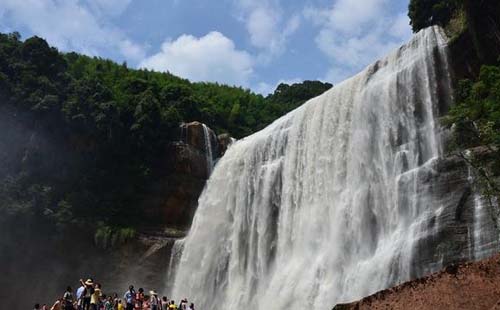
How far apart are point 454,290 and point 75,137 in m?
31.0

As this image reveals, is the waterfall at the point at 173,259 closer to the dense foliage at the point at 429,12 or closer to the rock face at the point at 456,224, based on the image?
the dense foliage at the point at 429,12

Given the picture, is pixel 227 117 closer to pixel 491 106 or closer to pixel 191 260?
pixel 191 260

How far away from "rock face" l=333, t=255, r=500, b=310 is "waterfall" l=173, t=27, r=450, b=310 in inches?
230

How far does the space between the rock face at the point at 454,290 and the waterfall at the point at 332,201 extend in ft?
19.2

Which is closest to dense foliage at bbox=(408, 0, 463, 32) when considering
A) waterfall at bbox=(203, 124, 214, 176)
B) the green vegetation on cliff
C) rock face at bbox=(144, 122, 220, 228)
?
the green vegetation on cliff

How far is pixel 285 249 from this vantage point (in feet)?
93.1

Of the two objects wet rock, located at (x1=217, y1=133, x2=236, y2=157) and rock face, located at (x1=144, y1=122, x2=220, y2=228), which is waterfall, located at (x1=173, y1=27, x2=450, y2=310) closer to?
rock face, located at (x1=144, y1=122, x2=220, y2=228)

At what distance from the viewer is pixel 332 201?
26.6 m

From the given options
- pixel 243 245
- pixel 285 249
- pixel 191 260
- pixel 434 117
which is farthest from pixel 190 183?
pixel 434 117

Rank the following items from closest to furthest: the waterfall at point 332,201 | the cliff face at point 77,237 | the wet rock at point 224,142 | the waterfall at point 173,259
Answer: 1. the waterfall at point 332,201
2. the waterfall at point 173,259
3. the cliff face at point 77,237
4. the wet rock at point 224,142

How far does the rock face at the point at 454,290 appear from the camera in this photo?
13758mm

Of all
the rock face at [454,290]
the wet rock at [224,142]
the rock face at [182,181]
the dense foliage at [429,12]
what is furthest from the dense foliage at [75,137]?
the rock face at [454,290]

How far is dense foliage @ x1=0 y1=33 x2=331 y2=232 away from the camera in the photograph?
38219mm

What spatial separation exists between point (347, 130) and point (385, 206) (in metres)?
5.13
